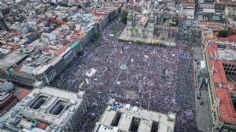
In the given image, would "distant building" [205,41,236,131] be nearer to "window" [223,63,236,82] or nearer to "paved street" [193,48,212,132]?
"window" [223,63,236,82]

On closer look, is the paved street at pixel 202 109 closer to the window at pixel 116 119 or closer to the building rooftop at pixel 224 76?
the building rooftop at pixel 224 76

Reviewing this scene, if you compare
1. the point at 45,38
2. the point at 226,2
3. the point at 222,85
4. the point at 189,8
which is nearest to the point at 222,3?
the point at 226,2

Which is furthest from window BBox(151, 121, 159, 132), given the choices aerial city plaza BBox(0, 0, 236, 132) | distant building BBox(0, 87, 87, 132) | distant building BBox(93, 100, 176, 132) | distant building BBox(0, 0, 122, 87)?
distant building BBox(0, 0, 122, 87)

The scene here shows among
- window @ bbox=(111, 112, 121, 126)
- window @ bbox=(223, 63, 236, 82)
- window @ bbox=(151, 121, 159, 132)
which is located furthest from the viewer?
window @ bbox=(223, 63, 236, 82)

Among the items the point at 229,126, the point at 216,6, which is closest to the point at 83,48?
the point at 229,126

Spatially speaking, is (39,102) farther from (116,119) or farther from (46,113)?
(116,119)

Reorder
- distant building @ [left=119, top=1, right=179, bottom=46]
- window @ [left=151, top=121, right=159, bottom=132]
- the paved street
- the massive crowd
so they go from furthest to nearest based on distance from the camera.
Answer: distant building @ [left=119, top=1, right=179, bottom=46], the massive crowd, the paved street, window @ [left=151, top=121, right=159, bottom=132]

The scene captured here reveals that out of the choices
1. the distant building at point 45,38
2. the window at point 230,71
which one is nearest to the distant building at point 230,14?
the window at point 230,71

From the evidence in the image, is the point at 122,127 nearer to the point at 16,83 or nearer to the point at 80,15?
the point at 16,83
